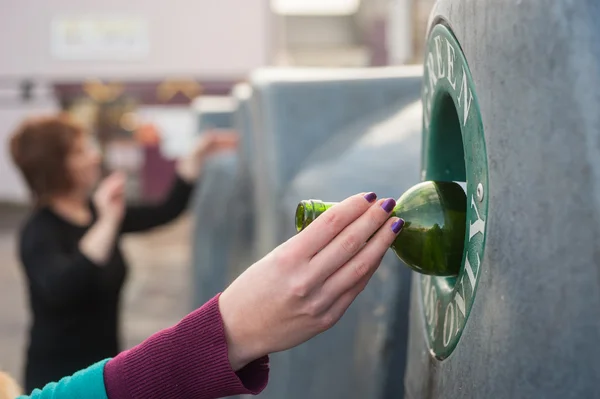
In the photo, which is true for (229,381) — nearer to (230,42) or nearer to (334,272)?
(334,272)

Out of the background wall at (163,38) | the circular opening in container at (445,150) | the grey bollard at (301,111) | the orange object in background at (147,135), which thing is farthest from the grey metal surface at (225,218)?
the background wall at (163,38)

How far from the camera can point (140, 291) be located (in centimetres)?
656

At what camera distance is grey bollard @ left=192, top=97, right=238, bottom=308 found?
10.4 feet

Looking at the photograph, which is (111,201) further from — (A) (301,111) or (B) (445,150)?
(B) (445,150)

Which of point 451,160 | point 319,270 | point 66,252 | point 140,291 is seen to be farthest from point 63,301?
point 140,291

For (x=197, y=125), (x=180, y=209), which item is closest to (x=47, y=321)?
(x=180, y=209)

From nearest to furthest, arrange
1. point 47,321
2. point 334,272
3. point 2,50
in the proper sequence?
point 334,272 < point 47,321 < point 2,50

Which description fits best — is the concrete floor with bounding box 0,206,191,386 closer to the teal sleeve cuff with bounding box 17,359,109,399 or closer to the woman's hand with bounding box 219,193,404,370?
the teal sleeve cuff with bounding box 17,359,109,399

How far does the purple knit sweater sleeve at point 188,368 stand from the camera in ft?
2.73

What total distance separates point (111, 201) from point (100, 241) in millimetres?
164

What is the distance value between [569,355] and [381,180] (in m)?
0.78

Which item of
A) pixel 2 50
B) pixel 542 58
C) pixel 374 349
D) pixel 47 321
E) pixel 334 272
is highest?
pixel 2 50

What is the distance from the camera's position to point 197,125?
4531 mm

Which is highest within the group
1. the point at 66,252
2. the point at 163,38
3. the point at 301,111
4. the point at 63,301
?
the point at 163,38
